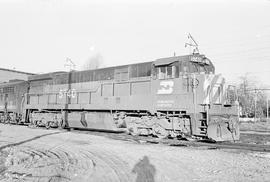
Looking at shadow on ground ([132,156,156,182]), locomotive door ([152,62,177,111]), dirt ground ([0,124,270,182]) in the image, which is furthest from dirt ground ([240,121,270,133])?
Result: shadow on ground ([132,156,156,182])

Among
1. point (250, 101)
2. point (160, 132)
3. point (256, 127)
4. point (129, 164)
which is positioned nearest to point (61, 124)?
point (160, 132)

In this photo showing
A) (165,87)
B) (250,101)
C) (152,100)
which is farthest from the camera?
(250,101)

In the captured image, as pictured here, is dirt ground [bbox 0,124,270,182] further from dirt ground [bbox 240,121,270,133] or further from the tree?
the tree

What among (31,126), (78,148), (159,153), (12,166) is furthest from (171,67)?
(31,126)

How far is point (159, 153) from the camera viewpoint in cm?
876

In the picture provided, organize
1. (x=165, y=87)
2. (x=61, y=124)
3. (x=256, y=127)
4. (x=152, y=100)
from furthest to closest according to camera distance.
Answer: (x=256, y=127) → (x=61, y=124) → (x=152, y=100) → (x=165, y=87)

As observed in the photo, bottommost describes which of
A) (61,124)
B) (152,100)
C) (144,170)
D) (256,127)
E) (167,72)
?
(256,127)

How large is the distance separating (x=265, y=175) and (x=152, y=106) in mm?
6990

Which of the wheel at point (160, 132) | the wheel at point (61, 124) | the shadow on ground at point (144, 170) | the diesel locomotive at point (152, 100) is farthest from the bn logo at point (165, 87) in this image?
the wheel at point (61, 124)

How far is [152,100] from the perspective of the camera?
41.1ft

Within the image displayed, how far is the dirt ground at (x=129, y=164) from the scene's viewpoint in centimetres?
587

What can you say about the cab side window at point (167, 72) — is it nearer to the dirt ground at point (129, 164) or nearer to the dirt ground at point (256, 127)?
the dirt ground at point (129, 164)

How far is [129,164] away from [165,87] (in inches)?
228

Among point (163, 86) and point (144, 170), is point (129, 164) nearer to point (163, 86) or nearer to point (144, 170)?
point (144, 170)
